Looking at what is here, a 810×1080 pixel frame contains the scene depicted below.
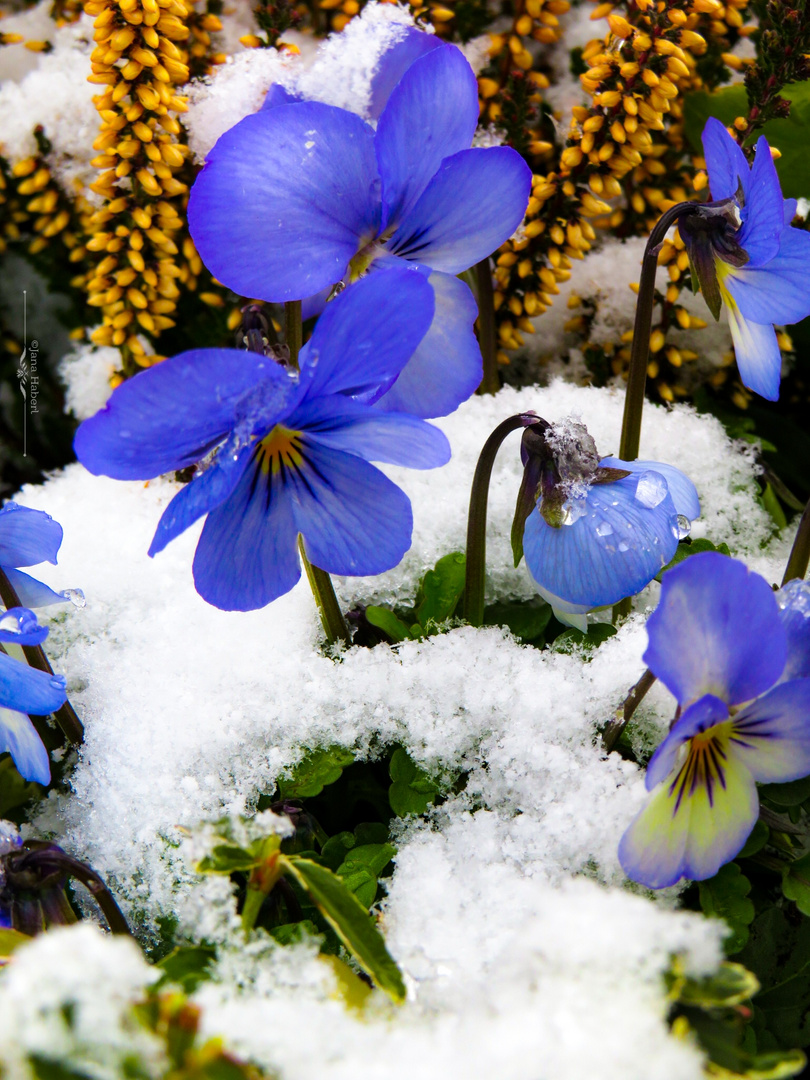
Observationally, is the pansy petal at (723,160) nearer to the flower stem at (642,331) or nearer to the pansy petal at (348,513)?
the flower stem at (642,331)

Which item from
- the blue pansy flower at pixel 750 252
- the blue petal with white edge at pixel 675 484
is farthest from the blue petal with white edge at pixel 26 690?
the blue pansy flower at pixel 750 252

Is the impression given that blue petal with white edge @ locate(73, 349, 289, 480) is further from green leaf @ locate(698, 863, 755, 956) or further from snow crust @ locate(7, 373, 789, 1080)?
green leaf @ locate(698, 863, 755, 956)

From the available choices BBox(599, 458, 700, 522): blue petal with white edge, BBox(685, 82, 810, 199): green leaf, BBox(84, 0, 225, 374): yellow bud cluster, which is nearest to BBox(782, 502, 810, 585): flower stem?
BBox(599, 458, 700, 522): blue petal with white edge

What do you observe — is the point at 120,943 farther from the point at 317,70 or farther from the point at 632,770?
the point at 317,70

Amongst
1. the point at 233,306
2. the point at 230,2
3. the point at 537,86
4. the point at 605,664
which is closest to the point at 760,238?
the point at 605,664

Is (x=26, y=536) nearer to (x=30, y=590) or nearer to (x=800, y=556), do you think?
(x=30, y=590)
